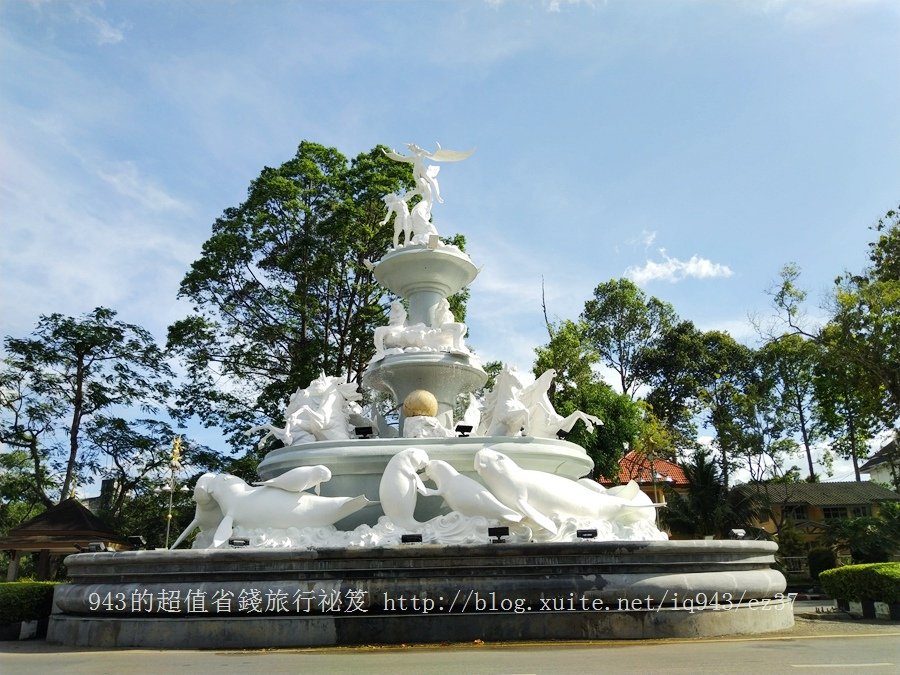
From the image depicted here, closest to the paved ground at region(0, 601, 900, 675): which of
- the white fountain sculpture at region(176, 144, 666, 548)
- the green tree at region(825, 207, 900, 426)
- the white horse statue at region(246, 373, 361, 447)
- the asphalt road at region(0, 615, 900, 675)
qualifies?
the asphalt road at region(0, 615, 900, 675)

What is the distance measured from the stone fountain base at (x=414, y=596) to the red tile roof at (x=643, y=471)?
2481 cm

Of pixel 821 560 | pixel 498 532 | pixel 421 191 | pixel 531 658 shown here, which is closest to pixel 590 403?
pixel 821 560

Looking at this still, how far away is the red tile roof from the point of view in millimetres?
36384

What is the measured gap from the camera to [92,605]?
9016 millimetres

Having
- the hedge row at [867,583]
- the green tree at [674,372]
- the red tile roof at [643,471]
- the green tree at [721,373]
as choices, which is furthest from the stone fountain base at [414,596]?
the green tree at [674,372]

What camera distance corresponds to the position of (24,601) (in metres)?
10.1

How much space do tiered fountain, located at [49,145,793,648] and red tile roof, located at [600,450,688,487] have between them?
23696 millimetres

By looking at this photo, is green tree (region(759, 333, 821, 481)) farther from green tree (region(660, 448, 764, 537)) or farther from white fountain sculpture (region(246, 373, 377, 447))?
white fountain sculpture (region(246, 373, 377, 447))

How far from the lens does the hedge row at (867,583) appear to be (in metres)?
10.7

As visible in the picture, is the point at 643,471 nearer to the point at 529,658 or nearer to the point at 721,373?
the point at 721,373

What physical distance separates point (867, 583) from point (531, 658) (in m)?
7.11

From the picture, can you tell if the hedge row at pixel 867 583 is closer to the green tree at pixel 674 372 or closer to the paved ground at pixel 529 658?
the paved ground at pixel 529 658

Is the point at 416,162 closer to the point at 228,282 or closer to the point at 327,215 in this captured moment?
the point at 327,215

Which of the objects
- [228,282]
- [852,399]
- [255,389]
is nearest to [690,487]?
[852,399]
